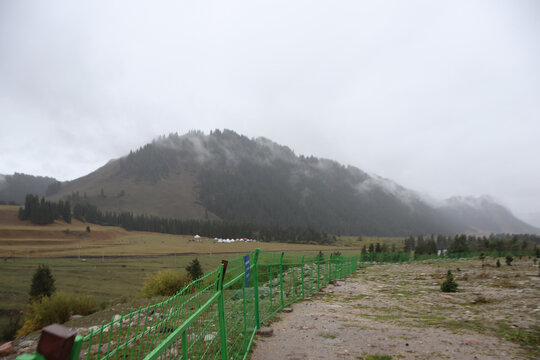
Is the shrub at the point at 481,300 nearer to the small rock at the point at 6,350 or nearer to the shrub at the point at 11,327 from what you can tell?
the small rock at the point at 6,350

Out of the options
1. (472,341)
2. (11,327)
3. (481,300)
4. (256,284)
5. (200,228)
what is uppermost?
(256,284)

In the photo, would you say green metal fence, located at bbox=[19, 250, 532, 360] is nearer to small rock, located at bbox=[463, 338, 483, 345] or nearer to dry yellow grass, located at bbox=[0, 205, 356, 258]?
small rock, located at bbox=[463, 338, 483, 345]

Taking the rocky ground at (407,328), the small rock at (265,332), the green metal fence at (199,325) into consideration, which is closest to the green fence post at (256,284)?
the green metal fence at (199,325)

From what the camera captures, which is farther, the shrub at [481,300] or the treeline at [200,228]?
the treeline at [200,228]

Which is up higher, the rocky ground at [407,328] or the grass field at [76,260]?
the rocky ground at [407,328]

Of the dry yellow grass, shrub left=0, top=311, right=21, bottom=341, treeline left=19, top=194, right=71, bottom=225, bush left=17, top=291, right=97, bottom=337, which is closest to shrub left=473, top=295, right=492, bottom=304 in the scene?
bush left=17, top=291, right=97, bottom=337

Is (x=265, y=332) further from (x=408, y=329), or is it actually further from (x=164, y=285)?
(x=164, y=285)

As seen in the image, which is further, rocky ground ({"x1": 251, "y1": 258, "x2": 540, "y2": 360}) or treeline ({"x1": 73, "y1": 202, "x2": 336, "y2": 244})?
treeline ({"x1": 73, "y1": 202, "x2": 336, "y2": 244})

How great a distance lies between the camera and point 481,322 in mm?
9047

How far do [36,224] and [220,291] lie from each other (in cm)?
18267

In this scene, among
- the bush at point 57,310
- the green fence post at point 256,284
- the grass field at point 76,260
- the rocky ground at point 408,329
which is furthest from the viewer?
the grass field at point 76,260

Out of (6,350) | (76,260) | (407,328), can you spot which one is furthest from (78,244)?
(407,328)

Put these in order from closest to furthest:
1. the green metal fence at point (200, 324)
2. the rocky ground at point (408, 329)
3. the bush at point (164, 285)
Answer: the green metal fence at point (200, 324) → the rocky ground at point (408, 329) → the bush at point (164, 285)

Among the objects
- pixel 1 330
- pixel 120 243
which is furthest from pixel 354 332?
pixel 120 243
